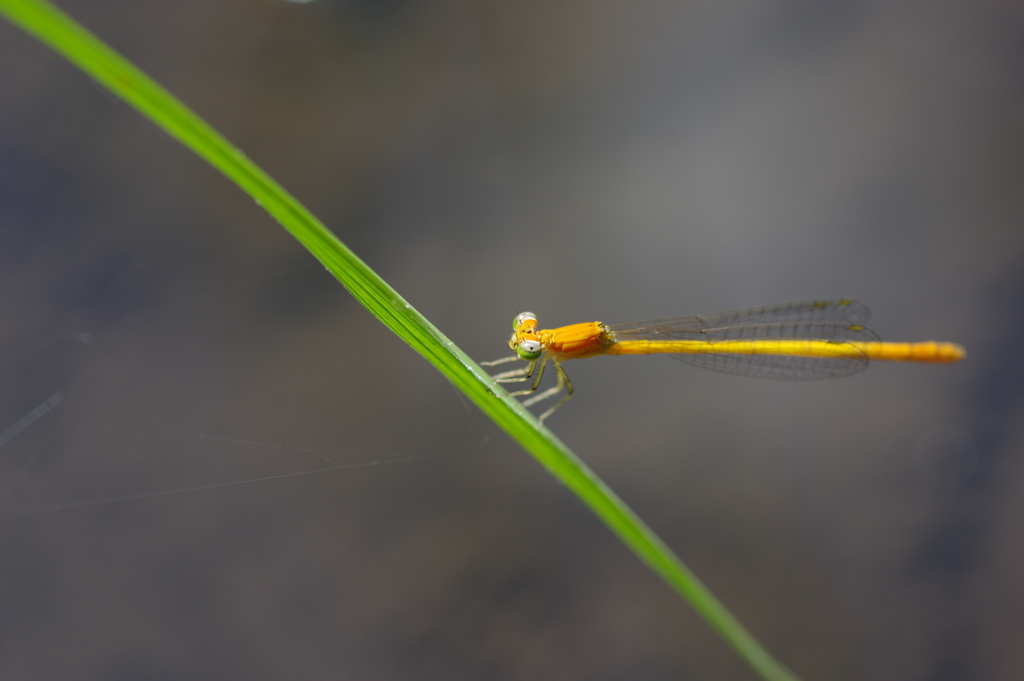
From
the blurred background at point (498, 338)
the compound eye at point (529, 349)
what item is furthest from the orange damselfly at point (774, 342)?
the blurred background at point (498, 338)

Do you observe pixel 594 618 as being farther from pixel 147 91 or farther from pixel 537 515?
pixel 147 91

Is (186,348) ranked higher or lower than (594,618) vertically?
higher

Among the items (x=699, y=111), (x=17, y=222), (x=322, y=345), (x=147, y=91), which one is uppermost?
(x=17, y=222)

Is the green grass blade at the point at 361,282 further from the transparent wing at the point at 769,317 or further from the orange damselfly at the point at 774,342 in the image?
the transparent wing at the point at 769,317

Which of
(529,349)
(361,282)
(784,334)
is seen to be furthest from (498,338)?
(361,282)

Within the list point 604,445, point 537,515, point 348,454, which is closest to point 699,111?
point 604,445

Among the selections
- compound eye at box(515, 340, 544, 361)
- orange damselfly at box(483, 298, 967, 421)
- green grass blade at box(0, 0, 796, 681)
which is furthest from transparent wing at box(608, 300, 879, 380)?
green grass blade at box(0, 0, 796, 681)

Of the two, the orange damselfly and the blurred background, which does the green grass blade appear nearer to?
the orange damselfly
